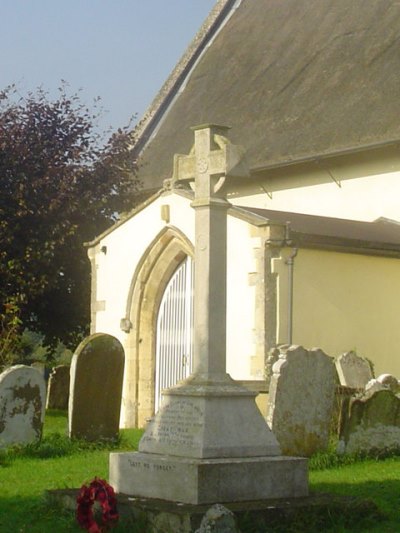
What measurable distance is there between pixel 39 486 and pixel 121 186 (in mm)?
14352

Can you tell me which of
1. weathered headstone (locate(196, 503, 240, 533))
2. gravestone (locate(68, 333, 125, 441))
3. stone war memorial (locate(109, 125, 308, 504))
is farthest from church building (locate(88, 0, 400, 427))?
weathered headstone (locate(196, 503, 240, 533))

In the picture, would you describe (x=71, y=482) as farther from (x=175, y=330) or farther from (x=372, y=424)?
(x=175, y=330)

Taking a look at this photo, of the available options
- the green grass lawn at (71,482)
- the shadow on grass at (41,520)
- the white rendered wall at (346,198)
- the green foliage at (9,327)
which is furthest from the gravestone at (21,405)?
the white rendered wall at (346,198)

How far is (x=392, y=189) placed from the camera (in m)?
19.8

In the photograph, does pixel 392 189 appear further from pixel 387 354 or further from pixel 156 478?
pixel 156 478

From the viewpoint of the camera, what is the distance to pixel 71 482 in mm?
10773

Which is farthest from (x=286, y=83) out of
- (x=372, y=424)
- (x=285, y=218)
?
(x=372, y=424)

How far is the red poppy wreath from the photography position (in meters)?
8.27

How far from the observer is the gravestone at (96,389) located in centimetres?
1361

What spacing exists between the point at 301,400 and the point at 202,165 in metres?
4.19

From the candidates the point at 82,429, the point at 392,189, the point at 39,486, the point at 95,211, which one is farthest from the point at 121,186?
the point at 39,486

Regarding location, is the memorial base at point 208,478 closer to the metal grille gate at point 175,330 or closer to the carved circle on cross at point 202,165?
the carved circle on cross at point 202,165

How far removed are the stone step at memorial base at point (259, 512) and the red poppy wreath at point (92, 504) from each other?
7.0 inches

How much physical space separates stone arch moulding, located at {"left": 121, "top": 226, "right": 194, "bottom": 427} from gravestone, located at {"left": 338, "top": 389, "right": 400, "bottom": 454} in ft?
24.6
